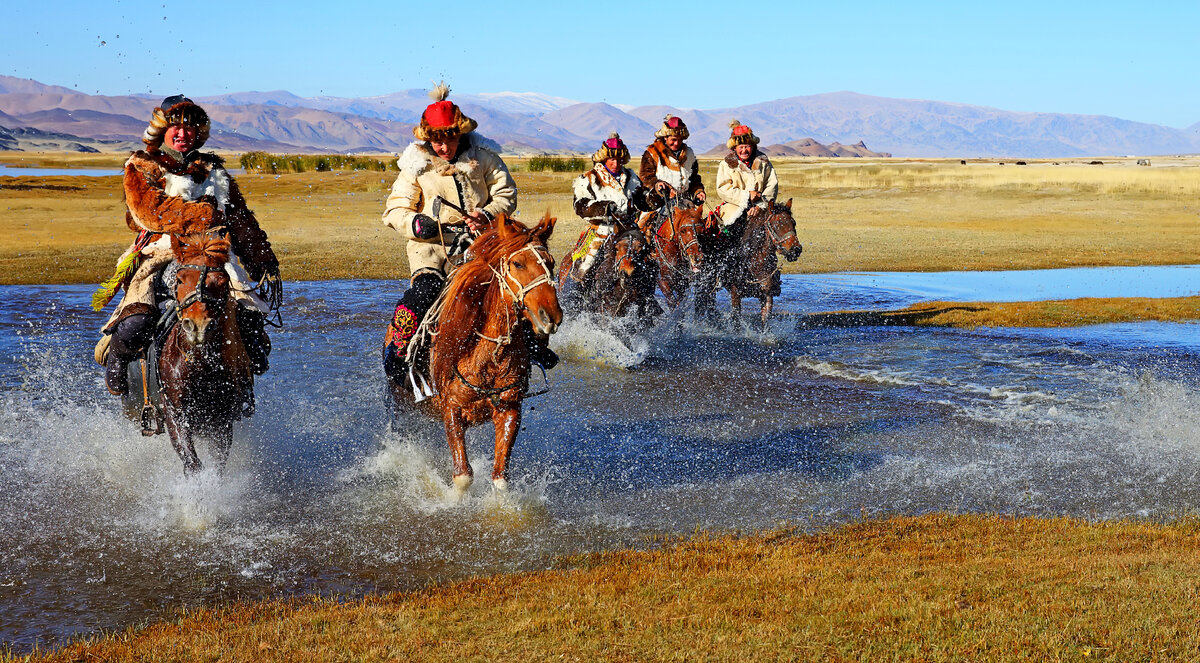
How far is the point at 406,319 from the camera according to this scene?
8367 mm

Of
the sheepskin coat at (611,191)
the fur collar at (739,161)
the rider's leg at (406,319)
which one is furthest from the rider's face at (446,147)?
the fur collar at (739,161)

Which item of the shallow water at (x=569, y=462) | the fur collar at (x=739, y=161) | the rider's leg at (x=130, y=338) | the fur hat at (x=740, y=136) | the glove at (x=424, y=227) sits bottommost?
the shallow water at (x=569, y=462)

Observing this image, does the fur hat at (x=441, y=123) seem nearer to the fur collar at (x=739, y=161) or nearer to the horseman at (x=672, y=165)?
the horseman at (x=672, y=165)

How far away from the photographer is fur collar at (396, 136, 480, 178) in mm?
8489

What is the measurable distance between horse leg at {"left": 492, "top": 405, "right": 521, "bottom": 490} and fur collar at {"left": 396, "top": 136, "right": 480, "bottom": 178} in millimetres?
2048

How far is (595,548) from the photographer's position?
24.2 ft

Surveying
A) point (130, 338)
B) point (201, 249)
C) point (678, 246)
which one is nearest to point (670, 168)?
point (678, 246)

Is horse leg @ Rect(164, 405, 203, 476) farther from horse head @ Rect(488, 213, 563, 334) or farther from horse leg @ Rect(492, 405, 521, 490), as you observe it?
horse head @ Rect(488, 213, 563, 334)

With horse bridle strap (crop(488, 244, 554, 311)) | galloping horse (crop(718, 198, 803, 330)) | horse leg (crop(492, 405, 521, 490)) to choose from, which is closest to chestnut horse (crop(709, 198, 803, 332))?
galloping horse (crop(718, 198, 803, 330))

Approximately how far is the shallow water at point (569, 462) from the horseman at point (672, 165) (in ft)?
7.99

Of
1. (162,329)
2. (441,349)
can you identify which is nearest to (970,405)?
(441,349)

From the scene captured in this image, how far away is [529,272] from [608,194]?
7783 mm

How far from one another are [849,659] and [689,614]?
951 millimetres

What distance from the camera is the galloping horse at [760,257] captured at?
53.1 feet
